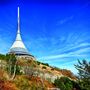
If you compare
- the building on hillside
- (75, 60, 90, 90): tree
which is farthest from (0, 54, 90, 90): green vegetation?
the building on hillside

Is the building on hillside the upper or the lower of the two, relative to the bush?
upper

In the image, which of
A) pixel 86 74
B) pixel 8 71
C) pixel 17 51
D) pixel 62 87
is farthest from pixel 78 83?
pixel 17 51

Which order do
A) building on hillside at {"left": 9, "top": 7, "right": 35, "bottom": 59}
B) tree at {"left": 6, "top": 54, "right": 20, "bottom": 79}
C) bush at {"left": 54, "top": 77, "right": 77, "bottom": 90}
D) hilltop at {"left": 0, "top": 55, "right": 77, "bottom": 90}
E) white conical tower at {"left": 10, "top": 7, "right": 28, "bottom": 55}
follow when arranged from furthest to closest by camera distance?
white conical tower at {"left": 10, "top": 7, "right": 28, "bottom": 55}
building on hillside at {"left": 9, "top": 7, "right": 35, "bottom": 59}
bush at {"left": 54, "top": 77, "right": 77, "bottom": 90}
tree at {"left": 6, "top": 54, "right": 20, "bottom": 79}
hilltop at {"left": 0, "top": 55, "right": 77, "bottom": 90}

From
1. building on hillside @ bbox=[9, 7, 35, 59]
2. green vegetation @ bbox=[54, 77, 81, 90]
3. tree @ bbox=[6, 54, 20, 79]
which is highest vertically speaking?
building on hillside @ bbox=[9, 7, 35, 59]

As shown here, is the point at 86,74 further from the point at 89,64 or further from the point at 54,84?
the point at 54,84

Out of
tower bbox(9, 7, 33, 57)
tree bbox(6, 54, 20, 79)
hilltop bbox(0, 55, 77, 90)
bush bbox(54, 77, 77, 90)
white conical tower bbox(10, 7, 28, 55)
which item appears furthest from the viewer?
white conical tower bbox(10, 7, 28, 55)

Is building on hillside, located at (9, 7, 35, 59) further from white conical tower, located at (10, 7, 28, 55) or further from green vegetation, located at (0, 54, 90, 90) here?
green vegetation, located at (0, 54, 90, 90)

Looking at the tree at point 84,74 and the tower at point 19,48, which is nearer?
the tree at point 84,74

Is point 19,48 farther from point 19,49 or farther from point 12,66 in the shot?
point 12,66

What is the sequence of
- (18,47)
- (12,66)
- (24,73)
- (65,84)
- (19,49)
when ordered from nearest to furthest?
(12,66)
(24,73)
(65,84)
(19,49)
(18,47)

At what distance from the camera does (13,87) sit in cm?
3170

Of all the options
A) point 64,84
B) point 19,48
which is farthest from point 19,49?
point 64,84

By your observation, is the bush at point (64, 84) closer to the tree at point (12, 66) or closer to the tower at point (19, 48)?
the tree at point (12, 66)

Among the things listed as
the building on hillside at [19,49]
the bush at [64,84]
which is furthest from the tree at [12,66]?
the building on hillside at [19,49]
